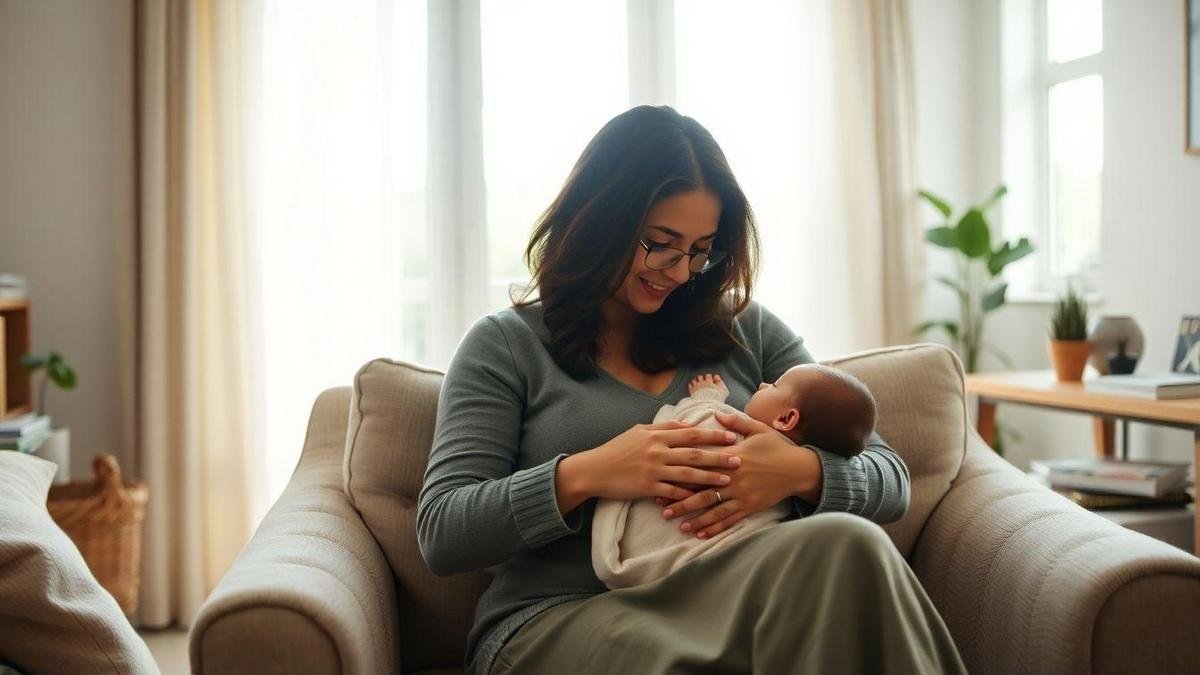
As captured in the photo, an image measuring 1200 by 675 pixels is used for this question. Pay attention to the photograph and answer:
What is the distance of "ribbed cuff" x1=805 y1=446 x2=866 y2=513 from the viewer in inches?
56.8

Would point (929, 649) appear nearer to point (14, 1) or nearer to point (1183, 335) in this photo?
point (1183, 335)

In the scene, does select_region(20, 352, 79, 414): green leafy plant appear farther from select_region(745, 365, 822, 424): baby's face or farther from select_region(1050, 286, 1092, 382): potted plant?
select_region(1050, 286, 1092, 382): potted plant

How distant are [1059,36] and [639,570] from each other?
3153mm

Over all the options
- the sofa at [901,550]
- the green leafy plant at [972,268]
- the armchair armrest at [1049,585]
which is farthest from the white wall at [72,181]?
the green leafy plant at [972,268]

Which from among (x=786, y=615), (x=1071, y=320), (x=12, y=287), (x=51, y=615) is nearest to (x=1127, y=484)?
(x=1071, y=320)

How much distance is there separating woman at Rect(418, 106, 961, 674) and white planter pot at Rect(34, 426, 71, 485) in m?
1.73

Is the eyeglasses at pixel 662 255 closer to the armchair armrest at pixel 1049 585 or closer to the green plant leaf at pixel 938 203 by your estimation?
the armchair armrest at pixel 1049 585

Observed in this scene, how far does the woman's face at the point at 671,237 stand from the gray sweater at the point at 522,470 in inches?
5.3

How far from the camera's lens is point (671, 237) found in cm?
158

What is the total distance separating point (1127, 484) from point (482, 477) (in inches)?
69.2

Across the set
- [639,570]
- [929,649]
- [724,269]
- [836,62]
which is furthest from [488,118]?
[929,649]

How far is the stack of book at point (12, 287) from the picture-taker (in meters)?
2.82

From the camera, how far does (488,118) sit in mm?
3459

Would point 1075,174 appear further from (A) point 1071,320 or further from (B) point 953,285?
(A) point 1071,320
